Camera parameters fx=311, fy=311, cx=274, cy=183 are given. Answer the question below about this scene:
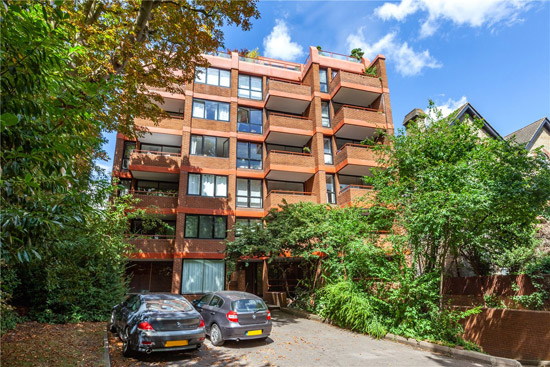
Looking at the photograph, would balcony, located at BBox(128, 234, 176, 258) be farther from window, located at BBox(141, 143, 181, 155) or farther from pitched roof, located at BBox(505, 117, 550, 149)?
pitched roof, located at BBox(505, 117, 550, 149)

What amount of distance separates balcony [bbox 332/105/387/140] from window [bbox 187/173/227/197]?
965cm

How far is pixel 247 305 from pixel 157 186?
1585 cm

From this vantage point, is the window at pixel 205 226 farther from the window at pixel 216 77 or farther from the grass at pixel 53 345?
the window at pixel 216 77

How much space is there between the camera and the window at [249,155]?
23.8 m

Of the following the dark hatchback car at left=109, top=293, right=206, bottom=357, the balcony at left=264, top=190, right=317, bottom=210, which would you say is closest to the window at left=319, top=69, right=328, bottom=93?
the balcony at left=264, top=190, right=317, bottom=210

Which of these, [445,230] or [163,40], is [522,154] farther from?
[163,40]

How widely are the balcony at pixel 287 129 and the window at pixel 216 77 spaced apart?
4.52 meters

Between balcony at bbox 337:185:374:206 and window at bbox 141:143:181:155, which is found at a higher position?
window at bbox 141:143:181:155

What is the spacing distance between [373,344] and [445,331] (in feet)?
7.81

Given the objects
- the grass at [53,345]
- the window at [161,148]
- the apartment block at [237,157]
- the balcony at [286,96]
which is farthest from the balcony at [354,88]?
the grass at [53,345]

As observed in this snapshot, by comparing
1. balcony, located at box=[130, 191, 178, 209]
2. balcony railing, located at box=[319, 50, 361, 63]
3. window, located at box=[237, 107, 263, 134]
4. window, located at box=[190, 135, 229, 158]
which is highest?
balcony railing, located at box=[319, 50, 361, 63]

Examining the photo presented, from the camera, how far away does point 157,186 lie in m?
23.2

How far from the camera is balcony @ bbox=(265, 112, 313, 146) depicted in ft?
76.5

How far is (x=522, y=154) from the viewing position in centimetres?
995
